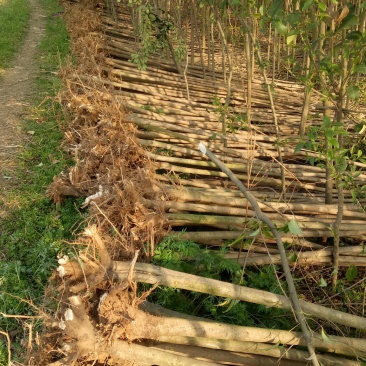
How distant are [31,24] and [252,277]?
8816 mm

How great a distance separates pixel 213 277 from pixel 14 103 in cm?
392

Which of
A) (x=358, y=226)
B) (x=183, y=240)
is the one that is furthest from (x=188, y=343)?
(x=358, y=226)

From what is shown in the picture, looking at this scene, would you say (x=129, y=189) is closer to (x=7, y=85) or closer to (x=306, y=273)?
(x=306, y=273)

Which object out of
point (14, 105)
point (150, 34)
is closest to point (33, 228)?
point (150, 34)

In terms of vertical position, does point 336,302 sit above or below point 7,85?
below

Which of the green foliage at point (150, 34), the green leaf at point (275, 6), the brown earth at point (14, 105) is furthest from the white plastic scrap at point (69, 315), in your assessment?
the green foliage at point (150, 34)

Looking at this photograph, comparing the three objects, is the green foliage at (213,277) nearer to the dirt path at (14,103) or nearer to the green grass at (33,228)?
the green grass at (33,228)

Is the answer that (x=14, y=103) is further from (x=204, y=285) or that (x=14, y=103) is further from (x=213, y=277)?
(x=204, y=285)

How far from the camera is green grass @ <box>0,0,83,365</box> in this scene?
2420 mm

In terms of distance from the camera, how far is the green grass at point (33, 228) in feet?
7.94

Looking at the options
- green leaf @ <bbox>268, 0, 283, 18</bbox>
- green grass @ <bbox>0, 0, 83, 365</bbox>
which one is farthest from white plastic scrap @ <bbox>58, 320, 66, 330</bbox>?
green leaf @ <bbox>268, 0, 283, 18</bbox>

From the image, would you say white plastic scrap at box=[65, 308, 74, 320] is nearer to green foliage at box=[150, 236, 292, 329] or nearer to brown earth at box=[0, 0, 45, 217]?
green foliage at box=[150, 236, 292, 329]

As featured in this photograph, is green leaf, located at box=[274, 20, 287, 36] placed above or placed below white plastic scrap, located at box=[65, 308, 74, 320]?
above

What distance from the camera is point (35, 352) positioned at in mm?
1681
